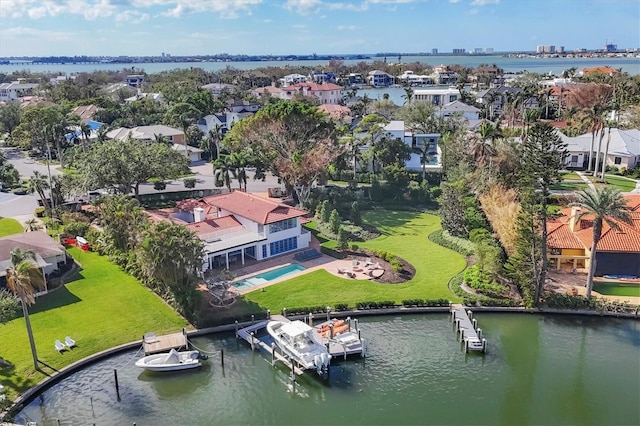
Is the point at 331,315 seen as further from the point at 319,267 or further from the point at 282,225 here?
the point at 282,225

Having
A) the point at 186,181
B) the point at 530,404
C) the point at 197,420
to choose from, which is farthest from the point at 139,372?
the point at 186,181

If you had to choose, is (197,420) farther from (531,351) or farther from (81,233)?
(81,233)

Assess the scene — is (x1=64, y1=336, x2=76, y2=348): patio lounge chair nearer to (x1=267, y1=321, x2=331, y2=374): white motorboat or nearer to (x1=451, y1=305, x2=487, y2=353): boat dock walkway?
(x1=267, y1=321, x2=331, y2=374): white motorboat

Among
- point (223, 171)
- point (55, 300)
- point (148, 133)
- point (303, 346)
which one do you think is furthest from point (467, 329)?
point (148, 133)

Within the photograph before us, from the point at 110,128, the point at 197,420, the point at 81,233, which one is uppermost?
the point at 110,128

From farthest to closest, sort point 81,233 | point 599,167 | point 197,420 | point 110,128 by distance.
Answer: point 110,128
point 599,167
point 81,233
point 197,420

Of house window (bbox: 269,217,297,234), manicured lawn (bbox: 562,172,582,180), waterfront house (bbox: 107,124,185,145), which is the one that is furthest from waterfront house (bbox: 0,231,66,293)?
manicured lawn (bbox: 562,172,582,180)
